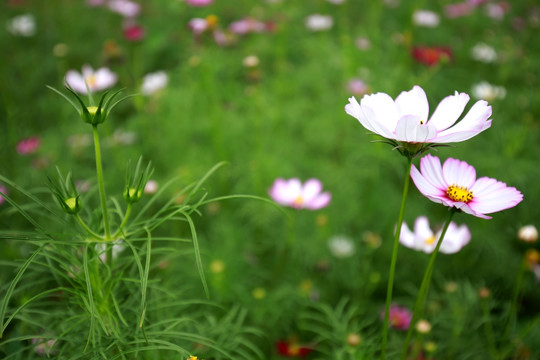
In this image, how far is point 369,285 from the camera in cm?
126

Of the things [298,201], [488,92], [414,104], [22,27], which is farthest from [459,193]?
[22,27]

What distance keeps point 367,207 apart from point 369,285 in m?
0.32

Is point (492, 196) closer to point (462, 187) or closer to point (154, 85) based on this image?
point (462, 187)

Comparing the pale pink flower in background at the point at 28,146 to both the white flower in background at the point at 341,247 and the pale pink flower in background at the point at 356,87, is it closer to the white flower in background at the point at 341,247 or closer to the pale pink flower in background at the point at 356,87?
the white flower in background at the point at 341,247

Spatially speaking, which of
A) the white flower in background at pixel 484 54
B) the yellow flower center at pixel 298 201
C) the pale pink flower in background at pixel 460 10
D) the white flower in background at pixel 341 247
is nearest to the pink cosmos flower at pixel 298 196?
the yellow flower center at pixel 298 201

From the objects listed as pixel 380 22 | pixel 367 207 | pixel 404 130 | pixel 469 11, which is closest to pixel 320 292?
pixel 367 207

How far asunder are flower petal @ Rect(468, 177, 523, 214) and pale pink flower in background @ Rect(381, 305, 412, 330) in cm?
60

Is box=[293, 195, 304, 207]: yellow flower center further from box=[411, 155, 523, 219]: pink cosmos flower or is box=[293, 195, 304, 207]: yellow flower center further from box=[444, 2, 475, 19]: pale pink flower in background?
box=[444, 2, 475, 19]: pale pink flower in background

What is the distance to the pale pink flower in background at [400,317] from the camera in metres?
1.11

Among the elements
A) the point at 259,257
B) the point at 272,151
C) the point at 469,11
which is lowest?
the point at 259,257

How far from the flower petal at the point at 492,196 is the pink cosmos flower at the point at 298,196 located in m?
0.56

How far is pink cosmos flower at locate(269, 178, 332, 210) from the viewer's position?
44.1 inches

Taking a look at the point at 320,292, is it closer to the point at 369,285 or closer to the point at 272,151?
the point at 369,285

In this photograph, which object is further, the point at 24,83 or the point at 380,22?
the point at 380,22
